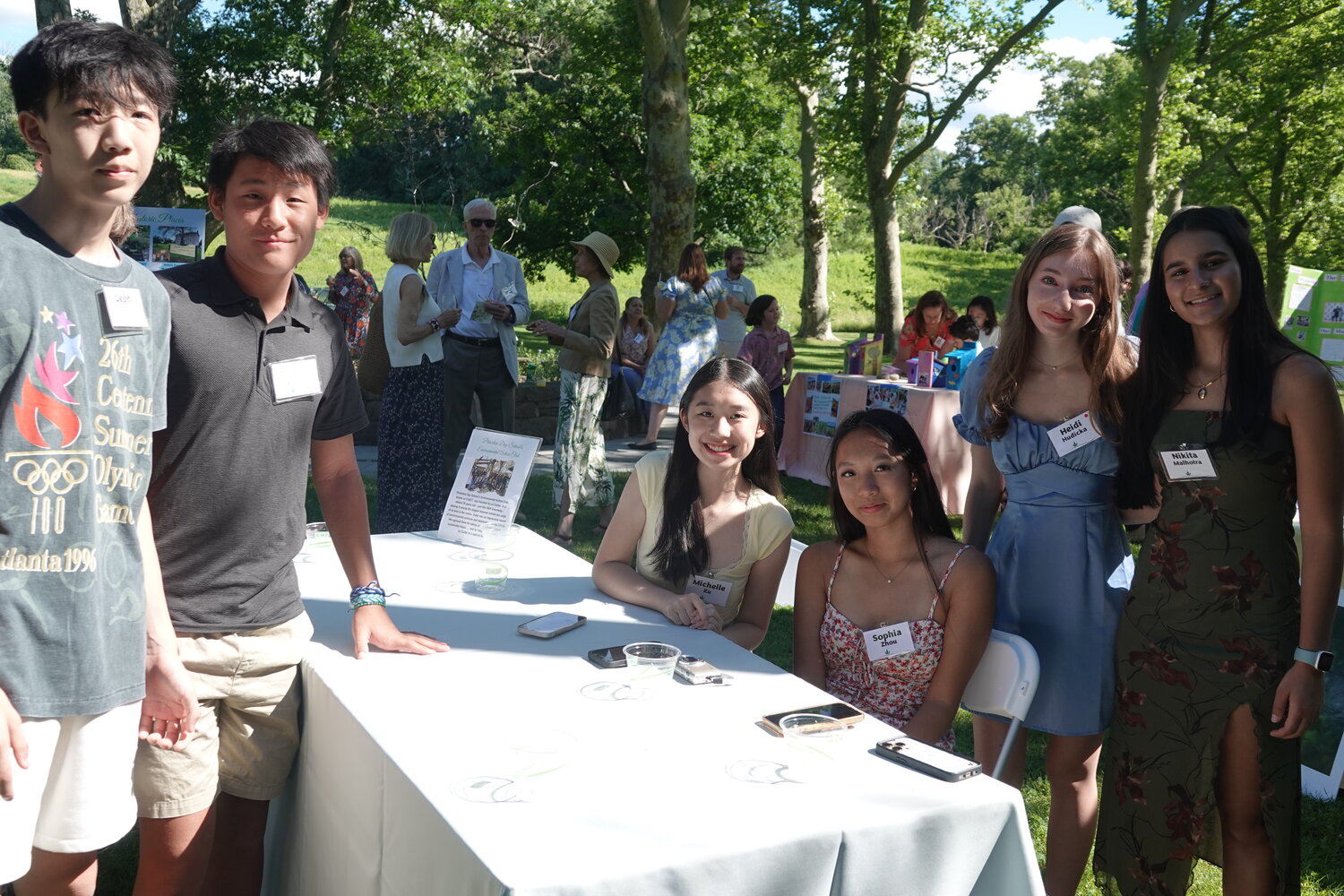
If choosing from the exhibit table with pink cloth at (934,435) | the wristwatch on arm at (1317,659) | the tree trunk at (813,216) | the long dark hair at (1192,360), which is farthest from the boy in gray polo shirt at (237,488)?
the tree trunk at (813,216)

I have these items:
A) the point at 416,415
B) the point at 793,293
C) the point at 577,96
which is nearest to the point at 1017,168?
the point at 793,293

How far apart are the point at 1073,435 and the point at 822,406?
17.6 ft

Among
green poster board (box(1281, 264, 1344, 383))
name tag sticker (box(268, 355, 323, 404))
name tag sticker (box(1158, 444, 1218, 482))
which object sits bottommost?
name tag sticker (box(1158, 444, 1218, 482))

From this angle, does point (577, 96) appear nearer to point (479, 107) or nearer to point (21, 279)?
point (479, 107)

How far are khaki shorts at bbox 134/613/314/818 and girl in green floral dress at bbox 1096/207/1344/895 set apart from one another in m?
1.69

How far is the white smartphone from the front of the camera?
7.16ft

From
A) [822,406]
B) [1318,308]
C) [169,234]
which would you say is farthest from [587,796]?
[1318,308]

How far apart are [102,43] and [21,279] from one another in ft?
1.15

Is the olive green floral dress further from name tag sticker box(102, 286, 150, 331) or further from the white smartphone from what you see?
name tag sticker box(102, 286, 150, 331)

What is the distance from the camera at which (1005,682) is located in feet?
7.00

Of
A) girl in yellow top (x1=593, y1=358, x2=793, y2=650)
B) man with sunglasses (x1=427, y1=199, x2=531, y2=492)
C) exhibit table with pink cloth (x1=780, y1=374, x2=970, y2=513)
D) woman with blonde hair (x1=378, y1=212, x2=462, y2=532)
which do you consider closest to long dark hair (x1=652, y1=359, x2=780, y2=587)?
girl in yellow top (x1=593, y1=358, x2=793, y2=650)

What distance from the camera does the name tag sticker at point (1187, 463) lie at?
6.59 ft

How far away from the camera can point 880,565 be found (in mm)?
2324

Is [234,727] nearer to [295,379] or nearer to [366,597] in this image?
[366,597]
